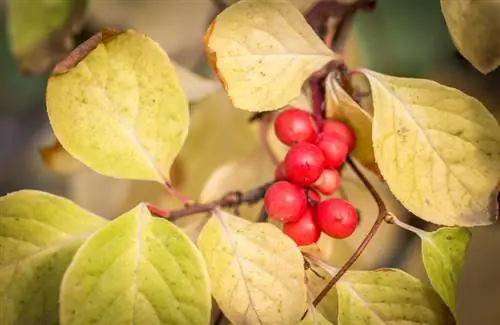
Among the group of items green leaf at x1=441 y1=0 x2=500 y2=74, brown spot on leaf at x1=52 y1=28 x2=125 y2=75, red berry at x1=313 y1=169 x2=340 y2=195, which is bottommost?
red berry at x1=313 y1=169 x2=340 y2=195

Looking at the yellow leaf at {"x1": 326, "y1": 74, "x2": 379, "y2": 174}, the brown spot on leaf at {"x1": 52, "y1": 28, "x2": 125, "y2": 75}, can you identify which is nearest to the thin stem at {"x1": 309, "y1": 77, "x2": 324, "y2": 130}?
the yellow leaf at {"x1": 326, "y1": 74, "x2": 379, "y2": 174}

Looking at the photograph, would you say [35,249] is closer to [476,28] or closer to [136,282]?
[136,282]

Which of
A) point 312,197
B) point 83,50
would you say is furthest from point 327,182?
point 83,50

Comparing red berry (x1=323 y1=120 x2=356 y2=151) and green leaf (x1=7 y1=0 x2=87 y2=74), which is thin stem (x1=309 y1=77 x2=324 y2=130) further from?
green leaf (x1=7 y1=0 x2=87 y2=74)

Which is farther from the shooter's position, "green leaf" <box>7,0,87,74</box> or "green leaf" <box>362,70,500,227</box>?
"green leaf" <box>7,0,87,74</box>

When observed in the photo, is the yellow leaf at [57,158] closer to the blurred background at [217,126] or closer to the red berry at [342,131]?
the blurred background at [217,126]

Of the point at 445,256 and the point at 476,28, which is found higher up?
the point at 476,28

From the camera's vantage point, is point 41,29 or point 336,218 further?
point 41,29
